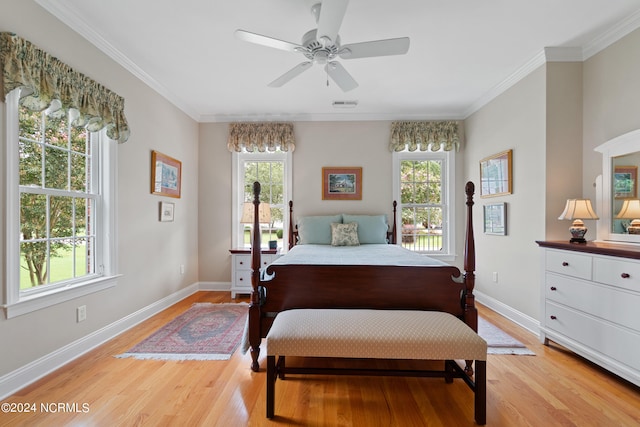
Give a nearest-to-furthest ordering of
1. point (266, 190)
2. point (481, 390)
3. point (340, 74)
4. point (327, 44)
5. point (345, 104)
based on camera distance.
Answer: point (481, 390)
point (327, 44)
point (340, 74)
point (345, 104)
point (266, 190)

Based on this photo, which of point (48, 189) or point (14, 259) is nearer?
point (14, 259)

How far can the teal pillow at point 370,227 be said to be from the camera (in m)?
3.90

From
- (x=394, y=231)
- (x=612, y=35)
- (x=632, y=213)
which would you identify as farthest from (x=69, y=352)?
(x=612, y=35)

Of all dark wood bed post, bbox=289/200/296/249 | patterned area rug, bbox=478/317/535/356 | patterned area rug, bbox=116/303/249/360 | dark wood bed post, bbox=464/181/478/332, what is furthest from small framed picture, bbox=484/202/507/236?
patterned area rug, bbox=116/303/249/360

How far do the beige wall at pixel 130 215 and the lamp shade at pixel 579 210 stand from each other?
13.4 feet

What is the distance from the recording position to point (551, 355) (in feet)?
7.53

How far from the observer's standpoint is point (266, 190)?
14.4 ft

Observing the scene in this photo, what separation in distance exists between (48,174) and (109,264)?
3.01 ft

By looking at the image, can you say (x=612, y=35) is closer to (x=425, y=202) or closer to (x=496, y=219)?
(x=496, y=219)

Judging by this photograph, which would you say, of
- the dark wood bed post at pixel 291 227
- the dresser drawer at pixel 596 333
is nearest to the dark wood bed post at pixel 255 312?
the dark wood bed post at pixel 291 227

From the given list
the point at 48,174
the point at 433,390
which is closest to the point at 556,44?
the point at 433,390

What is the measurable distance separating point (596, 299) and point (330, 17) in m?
2.67

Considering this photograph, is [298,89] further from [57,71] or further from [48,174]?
[48,174]

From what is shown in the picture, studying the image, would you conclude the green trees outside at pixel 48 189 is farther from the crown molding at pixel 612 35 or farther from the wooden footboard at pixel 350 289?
the crown molding at pixel 612 35
